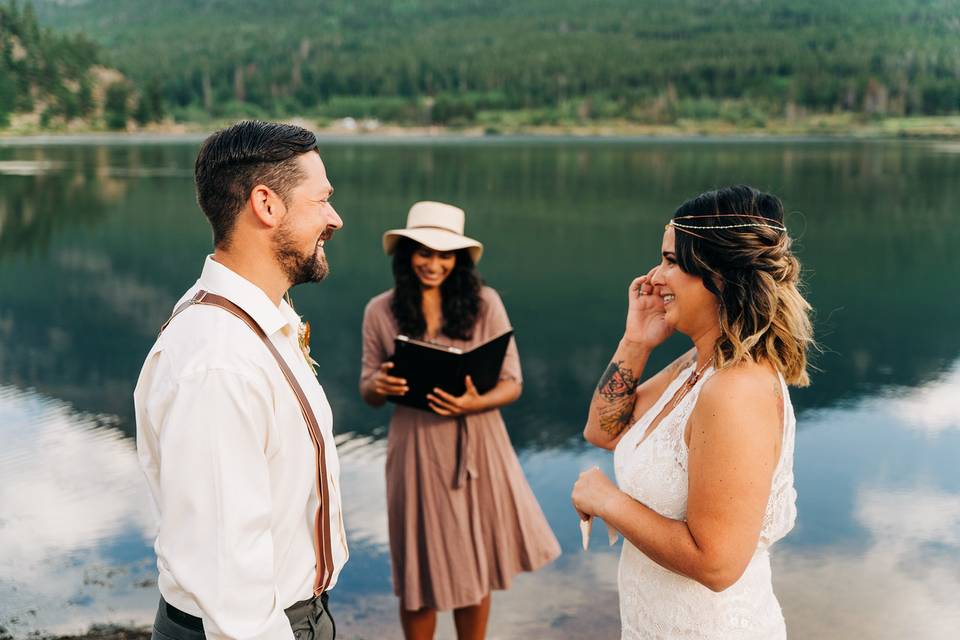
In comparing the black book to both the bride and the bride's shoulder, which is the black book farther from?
the bride's shoulder

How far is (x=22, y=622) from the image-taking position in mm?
Answer: 4887

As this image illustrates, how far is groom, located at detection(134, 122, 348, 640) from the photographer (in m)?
1.92

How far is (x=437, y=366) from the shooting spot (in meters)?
4.04

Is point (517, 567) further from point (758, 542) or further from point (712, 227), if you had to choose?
point (712, 227)

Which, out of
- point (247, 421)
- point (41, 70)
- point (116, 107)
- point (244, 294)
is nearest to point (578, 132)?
point (116, 107)

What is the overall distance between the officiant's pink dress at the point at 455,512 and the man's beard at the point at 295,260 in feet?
6.61

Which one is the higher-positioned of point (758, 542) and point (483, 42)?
point (483, 42)

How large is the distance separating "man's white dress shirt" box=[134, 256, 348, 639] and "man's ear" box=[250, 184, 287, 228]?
0.15 metres

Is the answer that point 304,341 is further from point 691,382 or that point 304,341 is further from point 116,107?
point 116,107

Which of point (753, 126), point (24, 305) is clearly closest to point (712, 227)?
point (24, 305)

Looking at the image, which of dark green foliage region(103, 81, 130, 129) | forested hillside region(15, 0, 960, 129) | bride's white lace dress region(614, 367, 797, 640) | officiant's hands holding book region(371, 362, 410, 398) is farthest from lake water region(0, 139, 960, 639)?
forested hillside region(15, 0, 960, 129)

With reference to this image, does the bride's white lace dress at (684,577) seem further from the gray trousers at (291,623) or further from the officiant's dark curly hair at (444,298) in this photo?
the officiant's dark curly hair at (444,298)

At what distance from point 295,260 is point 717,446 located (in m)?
1.08

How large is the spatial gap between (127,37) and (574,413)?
208 metres
